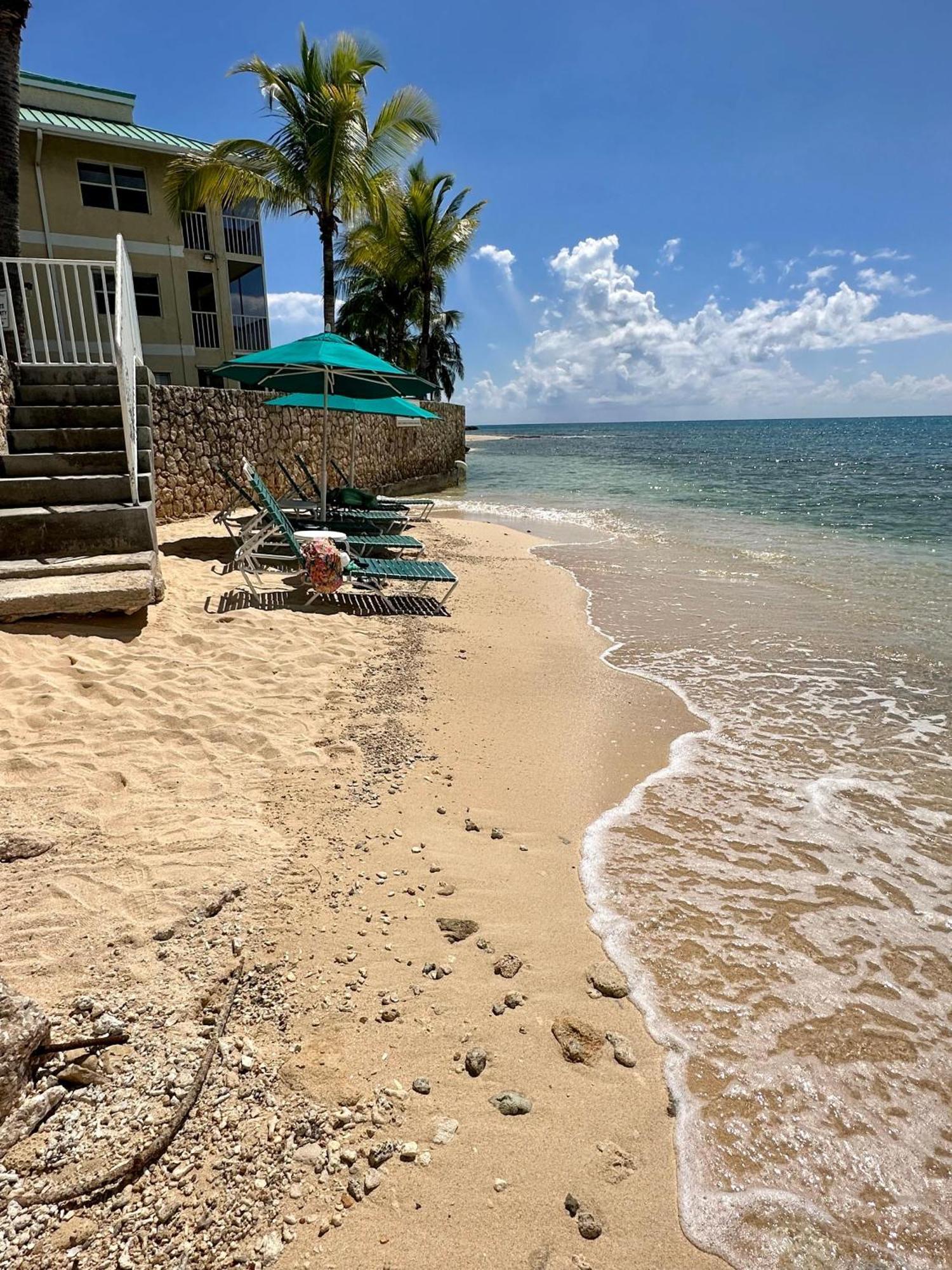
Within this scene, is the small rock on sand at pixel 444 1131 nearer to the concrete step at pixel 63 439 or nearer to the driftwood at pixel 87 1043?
the driftwood at pixel 87 1043

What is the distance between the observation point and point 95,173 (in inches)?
745

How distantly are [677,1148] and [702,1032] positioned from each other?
1.53ft

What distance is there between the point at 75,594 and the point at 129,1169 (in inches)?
160

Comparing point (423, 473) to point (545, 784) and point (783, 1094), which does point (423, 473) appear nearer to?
point (545, 784)

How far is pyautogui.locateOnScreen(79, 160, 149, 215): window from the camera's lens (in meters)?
18.8

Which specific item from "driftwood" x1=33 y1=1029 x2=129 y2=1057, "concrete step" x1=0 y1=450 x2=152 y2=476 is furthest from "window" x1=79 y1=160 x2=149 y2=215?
"driftwood" x1=33 y1=1029 x2=129 y2=1057

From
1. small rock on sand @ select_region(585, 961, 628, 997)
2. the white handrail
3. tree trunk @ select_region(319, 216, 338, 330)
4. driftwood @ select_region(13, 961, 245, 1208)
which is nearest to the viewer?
driftwood @ select_region(13, 961, 245, 1208)

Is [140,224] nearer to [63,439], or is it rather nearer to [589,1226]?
[63,439]

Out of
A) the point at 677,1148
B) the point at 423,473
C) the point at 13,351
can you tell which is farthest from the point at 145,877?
the point at 423,473

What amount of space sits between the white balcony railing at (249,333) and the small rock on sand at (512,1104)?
2389cm

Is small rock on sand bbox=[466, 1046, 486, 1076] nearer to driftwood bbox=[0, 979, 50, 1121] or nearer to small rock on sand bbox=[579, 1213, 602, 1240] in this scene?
small rock on sand bbox=[579, 1213, 602, 1240]

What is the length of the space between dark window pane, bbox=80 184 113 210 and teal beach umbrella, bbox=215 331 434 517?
14.3 meters

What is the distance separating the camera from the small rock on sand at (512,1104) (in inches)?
77.6

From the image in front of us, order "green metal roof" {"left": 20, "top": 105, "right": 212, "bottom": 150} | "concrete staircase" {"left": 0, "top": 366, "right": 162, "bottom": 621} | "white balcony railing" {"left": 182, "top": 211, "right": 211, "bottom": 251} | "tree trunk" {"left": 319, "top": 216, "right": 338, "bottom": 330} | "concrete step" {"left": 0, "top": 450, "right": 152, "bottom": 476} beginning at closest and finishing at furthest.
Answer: "concrete staircase" {"left": 0, "top": 366, "right": 162, "bottom": 621}
"concrete step" {"left": 0, "top": 450, "right": 152, "bottom": 476}
"tree trunk" {"left": 319, "top": 216, "right": 338, "bottom": 330}
"green metal roof" {"left": 20, "top": 105, "right": 212, "bottom": 150}
"white balcony railing" {"left": 182, "top": 211, "right": 211, "bottom": 251}
